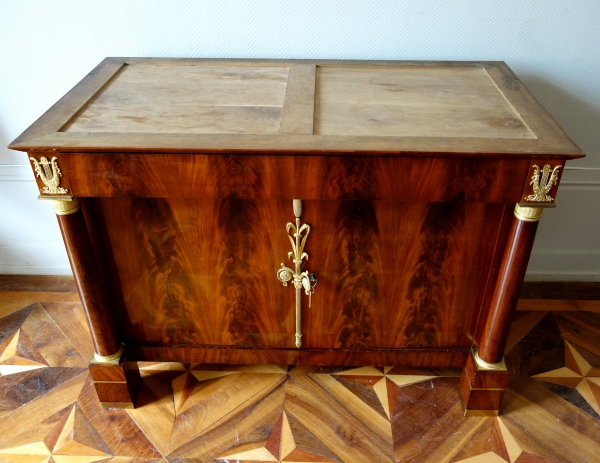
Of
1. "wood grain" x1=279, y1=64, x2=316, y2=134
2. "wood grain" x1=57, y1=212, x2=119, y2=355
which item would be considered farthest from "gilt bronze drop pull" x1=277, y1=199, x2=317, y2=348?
"wood grain" x1=57, y1=212, x2=119, y2=355

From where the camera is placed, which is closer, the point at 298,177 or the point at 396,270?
the point at 298,177

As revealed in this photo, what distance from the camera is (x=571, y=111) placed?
1237mm

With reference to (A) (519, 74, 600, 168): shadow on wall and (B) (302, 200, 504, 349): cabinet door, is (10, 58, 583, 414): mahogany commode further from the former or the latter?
(A) (519, 74, 600, 168): shadow on wall

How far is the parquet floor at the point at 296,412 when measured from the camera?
1039 mm

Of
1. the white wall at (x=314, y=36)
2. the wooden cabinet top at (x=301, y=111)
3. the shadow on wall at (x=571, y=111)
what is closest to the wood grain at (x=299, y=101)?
the wooden cabinet top at (x=301, y=111)

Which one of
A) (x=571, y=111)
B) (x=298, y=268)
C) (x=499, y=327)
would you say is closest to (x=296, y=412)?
(x=298, y=268)

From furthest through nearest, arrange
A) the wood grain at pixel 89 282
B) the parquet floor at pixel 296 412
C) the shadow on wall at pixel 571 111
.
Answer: the shadow on wall at pixel 571 111, the parquet floor at pixel 296 412, the wood grain at pixel 89 282

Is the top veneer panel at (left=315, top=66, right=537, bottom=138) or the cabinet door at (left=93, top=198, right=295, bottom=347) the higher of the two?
the top veneer panel at (left=315, top=66, right=537, bottom=138)

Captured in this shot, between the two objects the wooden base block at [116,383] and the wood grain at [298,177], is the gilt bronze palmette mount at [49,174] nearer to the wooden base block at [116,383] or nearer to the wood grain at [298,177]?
the wood grain at [298,177]

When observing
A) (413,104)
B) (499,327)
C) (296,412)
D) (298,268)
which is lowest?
(296,412)

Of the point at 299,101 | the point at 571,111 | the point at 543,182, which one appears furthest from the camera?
the point at 571,111

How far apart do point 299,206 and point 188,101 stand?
0.30 meters

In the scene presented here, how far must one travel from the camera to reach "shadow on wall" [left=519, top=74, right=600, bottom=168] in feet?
3.96

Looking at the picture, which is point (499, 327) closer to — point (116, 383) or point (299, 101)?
point (299, 101)
